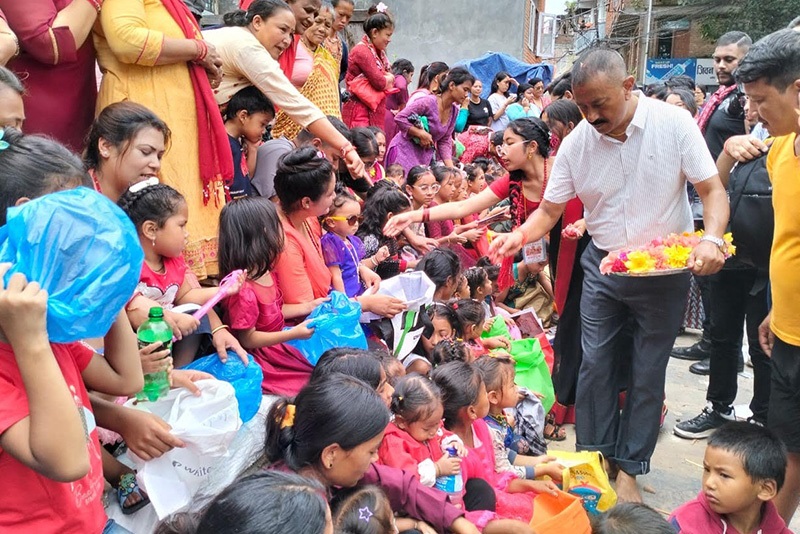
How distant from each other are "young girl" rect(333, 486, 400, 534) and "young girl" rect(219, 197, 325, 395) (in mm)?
979

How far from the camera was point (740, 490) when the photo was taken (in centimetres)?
278

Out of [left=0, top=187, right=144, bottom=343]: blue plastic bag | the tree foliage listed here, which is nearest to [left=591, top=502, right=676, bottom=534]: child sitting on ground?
[left=0, top=187, right=144, bottom=343]: blue plastic bag

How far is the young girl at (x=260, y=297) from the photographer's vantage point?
122 inches

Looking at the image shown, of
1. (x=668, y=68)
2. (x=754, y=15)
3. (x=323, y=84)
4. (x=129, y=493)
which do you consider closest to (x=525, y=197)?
(x=323, y=84)

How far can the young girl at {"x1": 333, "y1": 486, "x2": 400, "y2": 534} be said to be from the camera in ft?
7.01

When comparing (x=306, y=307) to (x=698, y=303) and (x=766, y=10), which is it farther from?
(x=766, y=10)

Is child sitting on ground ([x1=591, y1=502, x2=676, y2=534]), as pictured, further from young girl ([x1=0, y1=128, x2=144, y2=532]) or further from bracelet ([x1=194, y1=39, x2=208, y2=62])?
bracelet ([x1=194, y1=39, x2=208, y2=62])

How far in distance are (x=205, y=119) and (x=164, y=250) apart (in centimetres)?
77

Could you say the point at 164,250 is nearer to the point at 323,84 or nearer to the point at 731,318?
the point at 323,84

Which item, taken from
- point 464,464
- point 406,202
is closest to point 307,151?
point 406,202

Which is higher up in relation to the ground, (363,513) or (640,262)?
(640,262)

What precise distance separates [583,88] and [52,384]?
2.66m

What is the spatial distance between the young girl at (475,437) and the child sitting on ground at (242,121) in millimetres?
1552

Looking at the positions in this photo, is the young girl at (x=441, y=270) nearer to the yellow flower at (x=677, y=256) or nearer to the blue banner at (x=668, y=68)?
the yellow flower at (x=677, y=256)
